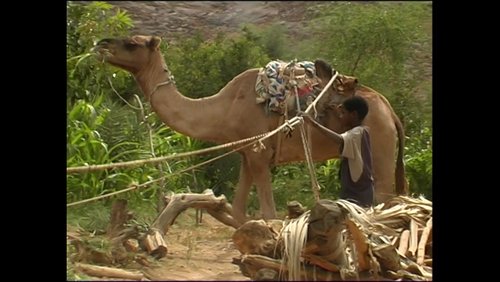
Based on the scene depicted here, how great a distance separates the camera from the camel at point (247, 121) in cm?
808

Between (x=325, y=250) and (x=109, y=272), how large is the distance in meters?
1.31

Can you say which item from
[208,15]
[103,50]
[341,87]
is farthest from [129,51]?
[208,15]

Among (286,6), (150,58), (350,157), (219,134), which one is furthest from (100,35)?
(286,6)

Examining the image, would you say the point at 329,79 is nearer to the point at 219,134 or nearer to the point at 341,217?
the point at 219,134

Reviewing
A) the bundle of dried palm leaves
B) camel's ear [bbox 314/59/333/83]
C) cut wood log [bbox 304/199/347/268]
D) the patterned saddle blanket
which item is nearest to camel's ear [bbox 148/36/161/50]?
the patterned saddle blanket

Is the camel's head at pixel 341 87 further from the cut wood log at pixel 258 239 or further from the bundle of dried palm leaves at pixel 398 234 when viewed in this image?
the cut wood log at pixel 258 239

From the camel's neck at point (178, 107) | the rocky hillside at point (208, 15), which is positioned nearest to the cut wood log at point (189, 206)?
the camel's neck at point (178, 107)

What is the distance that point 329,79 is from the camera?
27.0ft

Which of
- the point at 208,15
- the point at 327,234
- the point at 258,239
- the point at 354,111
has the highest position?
the point at 208,15

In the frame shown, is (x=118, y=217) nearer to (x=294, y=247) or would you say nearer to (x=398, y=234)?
(x=294, y=247)

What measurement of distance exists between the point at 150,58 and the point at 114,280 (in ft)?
11.9

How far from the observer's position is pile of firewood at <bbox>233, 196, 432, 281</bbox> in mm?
5320

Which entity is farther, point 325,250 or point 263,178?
point 263,178

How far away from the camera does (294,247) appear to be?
210 inches
